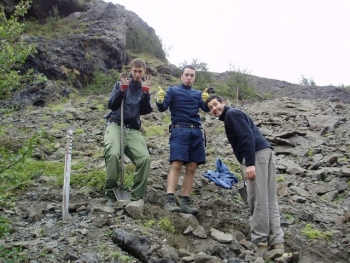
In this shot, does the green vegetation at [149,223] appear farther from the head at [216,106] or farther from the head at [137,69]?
the head at [137,69]

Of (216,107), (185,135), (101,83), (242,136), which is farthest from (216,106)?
(101,83)

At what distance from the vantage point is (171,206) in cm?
550

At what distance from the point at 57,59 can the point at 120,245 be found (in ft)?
52.9

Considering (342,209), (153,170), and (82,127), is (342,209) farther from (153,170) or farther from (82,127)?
(82,127)

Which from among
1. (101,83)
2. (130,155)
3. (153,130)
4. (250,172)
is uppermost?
(101,83)

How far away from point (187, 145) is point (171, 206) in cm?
92

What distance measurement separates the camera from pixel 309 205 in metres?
6.91

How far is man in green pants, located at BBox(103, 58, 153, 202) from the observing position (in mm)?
5586

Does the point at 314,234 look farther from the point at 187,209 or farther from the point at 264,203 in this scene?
the point at 187,209

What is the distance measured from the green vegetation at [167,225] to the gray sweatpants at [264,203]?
97 centimetres

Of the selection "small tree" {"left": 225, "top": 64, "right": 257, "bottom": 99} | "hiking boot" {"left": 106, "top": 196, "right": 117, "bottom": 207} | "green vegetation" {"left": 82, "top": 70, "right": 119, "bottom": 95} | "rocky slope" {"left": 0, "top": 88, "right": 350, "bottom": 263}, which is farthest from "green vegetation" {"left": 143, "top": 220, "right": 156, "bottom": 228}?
"small tree" {"left": 225, "top": 64, "right": 257, "bottom": 99}

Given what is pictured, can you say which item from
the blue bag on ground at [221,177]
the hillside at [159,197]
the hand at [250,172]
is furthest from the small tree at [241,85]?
the hand at [250,172]

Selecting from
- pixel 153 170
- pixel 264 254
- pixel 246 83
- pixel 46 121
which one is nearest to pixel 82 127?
pixel 46 121

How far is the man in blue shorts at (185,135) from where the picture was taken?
5.69 m
